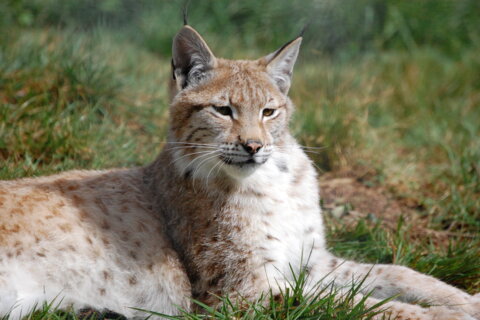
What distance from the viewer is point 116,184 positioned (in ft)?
13.4

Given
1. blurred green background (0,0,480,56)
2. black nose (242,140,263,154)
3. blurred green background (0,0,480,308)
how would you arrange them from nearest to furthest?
black nose (242,140,263,154) < blurred green background (0,0,480,308) < blurred green background (0,0,480,56)

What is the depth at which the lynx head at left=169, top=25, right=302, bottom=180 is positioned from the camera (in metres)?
3.57

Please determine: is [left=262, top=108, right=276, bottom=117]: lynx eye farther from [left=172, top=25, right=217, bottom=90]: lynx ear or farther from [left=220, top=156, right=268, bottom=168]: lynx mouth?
[left=172, top=25, right=217, bottom=90]: lynx ear

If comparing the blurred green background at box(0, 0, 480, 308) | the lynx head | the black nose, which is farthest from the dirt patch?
the black nose

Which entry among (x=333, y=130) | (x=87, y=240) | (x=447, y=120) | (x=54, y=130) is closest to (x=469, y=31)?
(x=447, y=120)

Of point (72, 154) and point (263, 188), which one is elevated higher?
point (263, 188)

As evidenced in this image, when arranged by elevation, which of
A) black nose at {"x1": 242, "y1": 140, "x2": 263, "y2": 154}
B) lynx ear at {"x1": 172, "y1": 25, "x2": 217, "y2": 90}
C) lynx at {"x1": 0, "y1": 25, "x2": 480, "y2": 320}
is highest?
lynx ear at {"x1": 172, "y1": 25, "x2": 217, "y2": 90}

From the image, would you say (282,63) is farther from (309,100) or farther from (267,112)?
(309,100)

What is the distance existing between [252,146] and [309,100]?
3875 millimetres

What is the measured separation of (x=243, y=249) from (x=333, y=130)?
3001mm

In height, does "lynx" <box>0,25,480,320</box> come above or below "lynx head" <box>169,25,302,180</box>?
below

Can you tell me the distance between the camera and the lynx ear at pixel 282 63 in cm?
399

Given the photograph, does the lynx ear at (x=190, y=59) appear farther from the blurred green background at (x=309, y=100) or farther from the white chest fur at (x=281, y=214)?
the blurred green background at (x=309, y=100)

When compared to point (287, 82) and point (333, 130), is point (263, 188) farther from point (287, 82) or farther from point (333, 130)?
point (333, 130)
